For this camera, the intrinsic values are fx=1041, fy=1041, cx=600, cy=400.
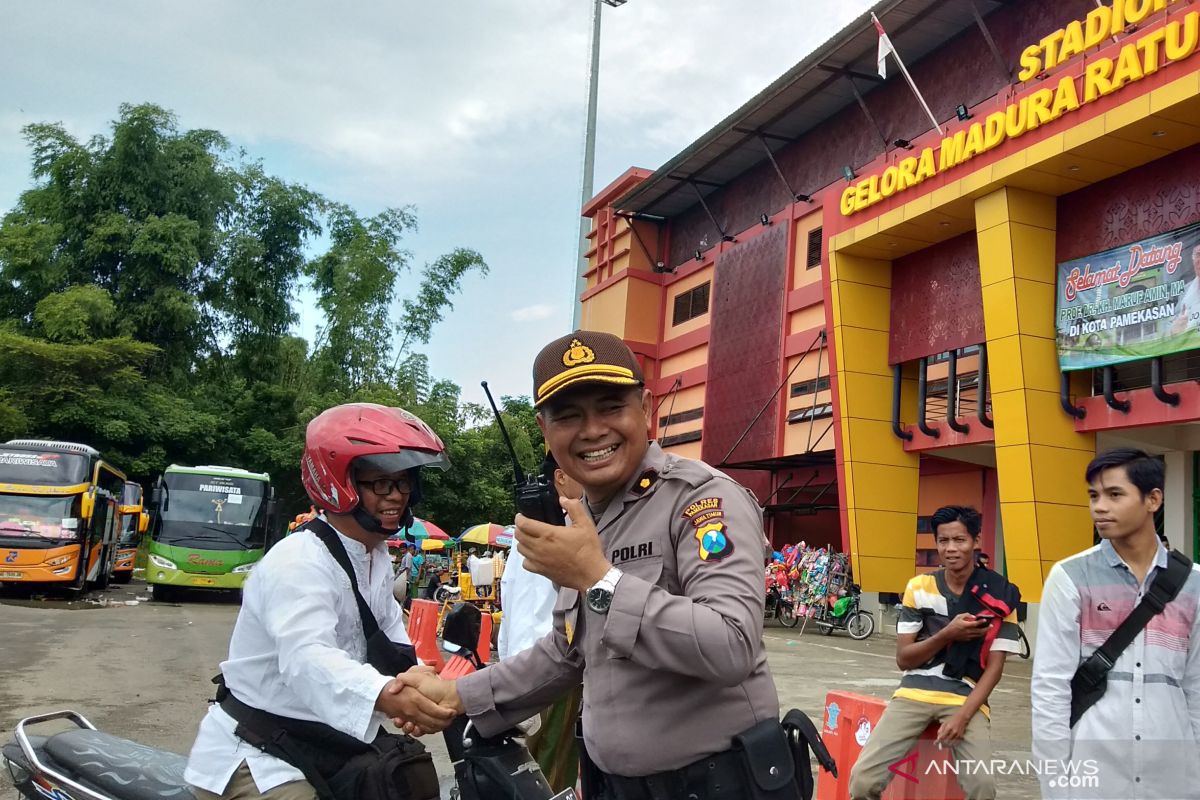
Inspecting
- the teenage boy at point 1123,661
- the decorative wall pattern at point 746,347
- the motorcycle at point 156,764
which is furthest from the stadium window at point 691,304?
the motorcycle at point 156,764

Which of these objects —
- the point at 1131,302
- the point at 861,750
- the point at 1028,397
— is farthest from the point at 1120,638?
the point at 1028,397

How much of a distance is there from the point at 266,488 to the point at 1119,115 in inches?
712

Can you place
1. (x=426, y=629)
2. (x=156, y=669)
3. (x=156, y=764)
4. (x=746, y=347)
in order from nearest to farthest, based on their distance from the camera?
(x=156, y=764) < (x=156, y=669) < (x=426, y=629) < (x=746, y=347)

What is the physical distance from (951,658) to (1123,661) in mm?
1854

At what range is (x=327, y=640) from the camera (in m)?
2.64

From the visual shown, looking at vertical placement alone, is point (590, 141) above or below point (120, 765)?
above

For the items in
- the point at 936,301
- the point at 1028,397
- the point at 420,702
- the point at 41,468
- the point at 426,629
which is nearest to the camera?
the point at 420,702

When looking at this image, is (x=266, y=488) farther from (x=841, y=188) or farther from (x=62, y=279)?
(x=62, y=279)

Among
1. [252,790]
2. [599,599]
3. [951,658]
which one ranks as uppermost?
[599,599]

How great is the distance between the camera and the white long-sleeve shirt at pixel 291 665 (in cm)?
254

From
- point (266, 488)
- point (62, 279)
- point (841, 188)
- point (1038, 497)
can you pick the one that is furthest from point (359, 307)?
point (1038, 497)

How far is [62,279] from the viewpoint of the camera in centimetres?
3853

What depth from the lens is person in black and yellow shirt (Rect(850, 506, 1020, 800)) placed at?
16.4 feet

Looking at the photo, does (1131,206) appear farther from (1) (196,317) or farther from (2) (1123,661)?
(1) (196,317)
